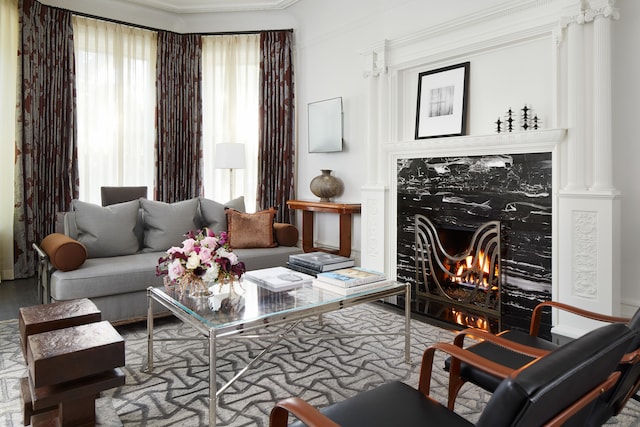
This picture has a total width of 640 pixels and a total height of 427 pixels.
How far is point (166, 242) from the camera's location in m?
3.86

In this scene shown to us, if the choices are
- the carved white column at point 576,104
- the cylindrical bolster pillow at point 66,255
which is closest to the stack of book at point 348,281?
the carved white column at point 576,104

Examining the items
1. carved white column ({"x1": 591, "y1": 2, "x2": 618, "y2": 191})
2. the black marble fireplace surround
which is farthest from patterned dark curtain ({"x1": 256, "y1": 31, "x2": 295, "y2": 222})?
carved white column ({"x1": 591, "y1": 2, "x2": 618, "y2": 191})

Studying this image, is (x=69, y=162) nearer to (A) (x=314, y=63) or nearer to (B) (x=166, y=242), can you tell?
(B) (x=166, y=242)

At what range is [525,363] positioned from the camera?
5.62 feet

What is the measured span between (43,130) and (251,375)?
13.5 ft

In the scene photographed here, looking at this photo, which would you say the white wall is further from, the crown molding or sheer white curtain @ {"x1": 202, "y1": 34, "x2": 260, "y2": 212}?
sheer white curtain @ {"x1": 202, "y1": 34, "x2": 260, "y2": 212}

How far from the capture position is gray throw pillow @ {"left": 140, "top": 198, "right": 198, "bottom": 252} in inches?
152

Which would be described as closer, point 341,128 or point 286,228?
point 286,228

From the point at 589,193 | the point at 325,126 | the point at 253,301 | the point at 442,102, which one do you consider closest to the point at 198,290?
the point at 253,301

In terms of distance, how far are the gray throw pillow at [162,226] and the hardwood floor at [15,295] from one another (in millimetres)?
1153

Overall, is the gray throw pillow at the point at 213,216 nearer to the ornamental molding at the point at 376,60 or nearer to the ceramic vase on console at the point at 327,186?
the ceramic vase on console at the point at 327,186

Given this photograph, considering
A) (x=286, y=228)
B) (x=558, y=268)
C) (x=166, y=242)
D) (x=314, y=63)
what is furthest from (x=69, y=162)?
(x=558, y=268)

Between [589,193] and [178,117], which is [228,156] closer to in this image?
[178,117]

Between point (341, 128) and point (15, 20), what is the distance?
147 inches
